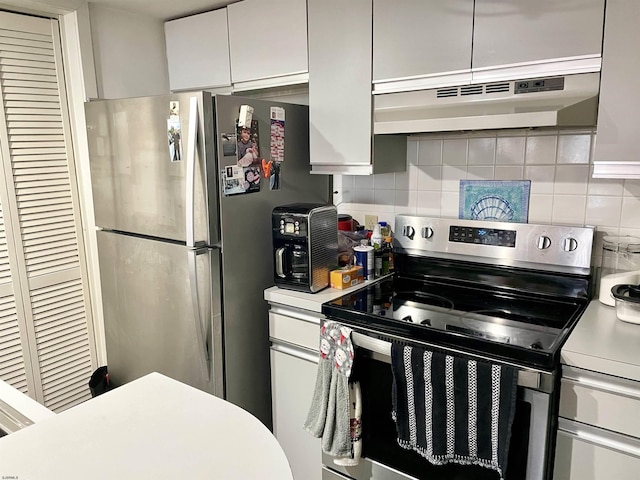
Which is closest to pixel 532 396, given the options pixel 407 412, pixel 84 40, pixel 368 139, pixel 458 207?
pixel 407 412

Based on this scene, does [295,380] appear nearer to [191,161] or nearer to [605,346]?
[191,161]

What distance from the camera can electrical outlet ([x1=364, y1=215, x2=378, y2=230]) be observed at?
224 centimetres

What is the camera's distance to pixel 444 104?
1.63 m

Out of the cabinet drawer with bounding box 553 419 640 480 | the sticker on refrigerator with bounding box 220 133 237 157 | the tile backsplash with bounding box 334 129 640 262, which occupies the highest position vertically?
the sticker on refrigerator with bounding box 220 133 237 157

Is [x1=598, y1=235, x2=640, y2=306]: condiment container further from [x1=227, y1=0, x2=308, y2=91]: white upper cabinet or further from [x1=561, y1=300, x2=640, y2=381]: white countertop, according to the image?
[x1=227, y1=0, x2=308, y2=91]: white upper cabinet

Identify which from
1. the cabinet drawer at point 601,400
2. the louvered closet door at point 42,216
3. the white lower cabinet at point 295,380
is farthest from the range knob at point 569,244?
the louvered closet door at point 42,216

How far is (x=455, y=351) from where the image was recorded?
1.40 meters

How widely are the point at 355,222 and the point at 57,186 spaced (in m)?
1.39

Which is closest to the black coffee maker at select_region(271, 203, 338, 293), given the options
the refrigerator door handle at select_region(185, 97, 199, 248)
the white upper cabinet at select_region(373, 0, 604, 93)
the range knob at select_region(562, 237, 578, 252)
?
the refrigerator door handle at select_region(185, 97, 199, 248)

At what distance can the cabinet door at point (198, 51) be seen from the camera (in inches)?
87.5

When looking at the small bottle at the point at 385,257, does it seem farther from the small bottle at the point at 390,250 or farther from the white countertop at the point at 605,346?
the white countertop at the point at 605,346

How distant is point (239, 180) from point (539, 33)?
1.11 metres

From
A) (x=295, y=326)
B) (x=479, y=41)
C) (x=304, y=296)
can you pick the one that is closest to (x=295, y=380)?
(x=295, y=326)

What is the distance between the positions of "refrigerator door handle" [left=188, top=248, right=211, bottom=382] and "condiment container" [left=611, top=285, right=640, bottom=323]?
1.39 meters
